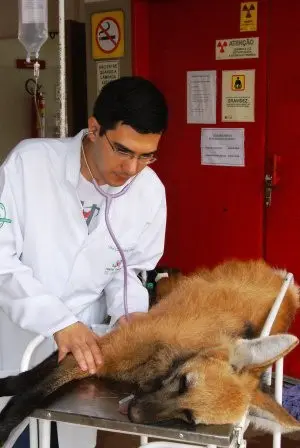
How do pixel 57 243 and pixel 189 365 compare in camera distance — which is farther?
pixel 57 243

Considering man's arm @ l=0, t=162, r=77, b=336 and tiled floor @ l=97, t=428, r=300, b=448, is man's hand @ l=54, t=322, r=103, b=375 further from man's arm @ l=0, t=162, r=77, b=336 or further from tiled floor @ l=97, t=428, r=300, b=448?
tiled floor @ l=97, t=428, r=300, b=448

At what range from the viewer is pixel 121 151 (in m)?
1.82

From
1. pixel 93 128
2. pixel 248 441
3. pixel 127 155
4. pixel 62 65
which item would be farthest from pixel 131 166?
pixel 248 441

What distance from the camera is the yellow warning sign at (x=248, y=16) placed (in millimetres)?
3672

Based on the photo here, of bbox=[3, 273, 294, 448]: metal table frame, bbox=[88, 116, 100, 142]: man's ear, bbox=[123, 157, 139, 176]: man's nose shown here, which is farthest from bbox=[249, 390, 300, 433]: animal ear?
bbox=[88, 116, 100, 142]: man's ear

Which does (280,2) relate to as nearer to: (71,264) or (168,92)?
(168,92)

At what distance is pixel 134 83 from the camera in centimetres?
181

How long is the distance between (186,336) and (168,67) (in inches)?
105

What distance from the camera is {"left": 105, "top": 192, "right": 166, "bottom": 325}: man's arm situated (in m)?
2.19

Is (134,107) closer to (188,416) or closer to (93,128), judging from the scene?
(93,128)

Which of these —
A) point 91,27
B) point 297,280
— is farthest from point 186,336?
point 91,27

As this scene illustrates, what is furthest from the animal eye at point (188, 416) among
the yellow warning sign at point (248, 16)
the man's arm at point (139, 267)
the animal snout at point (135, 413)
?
the yellow warning sign at point (248, 16)

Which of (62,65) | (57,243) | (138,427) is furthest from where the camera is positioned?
(62,65)

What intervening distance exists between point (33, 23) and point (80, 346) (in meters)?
1.46
